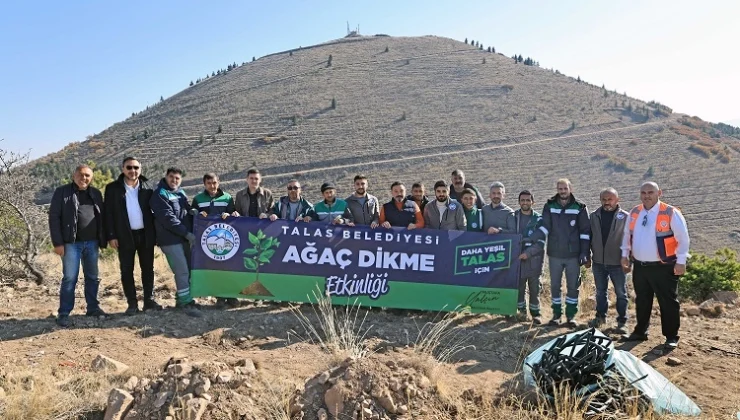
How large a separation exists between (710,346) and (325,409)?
494cm

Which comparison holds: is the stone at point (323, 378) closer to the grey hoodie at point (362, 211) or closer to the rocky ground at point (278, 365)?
the rocky ground at point (278, 365)

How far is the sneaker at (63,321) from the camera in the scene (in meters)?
5.71

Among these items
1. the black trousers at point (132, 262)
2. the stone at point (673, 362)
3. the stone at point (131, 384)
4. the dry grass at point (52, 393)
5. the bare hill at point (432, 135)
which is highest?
the bare hill at point (432, 135)

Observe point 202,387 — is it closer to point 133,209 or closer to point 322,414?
point 322,414

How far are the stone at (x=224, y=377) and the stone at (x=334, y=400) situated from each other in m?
0.82

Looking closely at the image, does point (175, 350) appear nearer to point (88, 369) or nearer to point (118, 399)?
point (88, 369)

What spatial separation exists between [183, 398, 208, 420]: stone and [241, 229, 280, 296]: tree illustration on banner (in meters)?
3.13

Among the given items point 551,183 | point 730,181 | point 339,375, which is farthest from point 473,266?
point 730,181

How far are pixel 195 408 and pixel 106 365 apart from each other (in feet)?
5.09

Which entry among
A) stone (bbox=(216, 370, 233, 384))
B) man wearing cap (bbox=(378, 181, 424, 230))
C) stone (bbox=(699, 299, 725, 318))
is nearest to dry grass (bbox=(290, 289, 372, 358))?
stone (bbox=(216, 370, 233, 384))

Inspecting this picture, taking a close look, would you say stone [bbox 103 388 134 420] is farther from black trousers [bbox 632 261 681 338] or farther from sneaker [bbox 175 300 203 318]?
black trousers [bbox 632 261 681 338]

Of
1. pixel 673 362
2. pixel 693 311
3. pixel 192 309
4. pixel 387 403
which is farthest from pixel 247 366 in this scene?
pixel 693 311

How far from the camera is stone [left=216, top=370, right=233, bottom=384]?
3.70 metres

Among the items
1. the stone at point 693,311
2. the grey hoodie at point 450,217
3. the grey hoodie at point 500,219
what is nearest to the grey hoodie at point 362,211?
the grey hoodie at point 450,217
